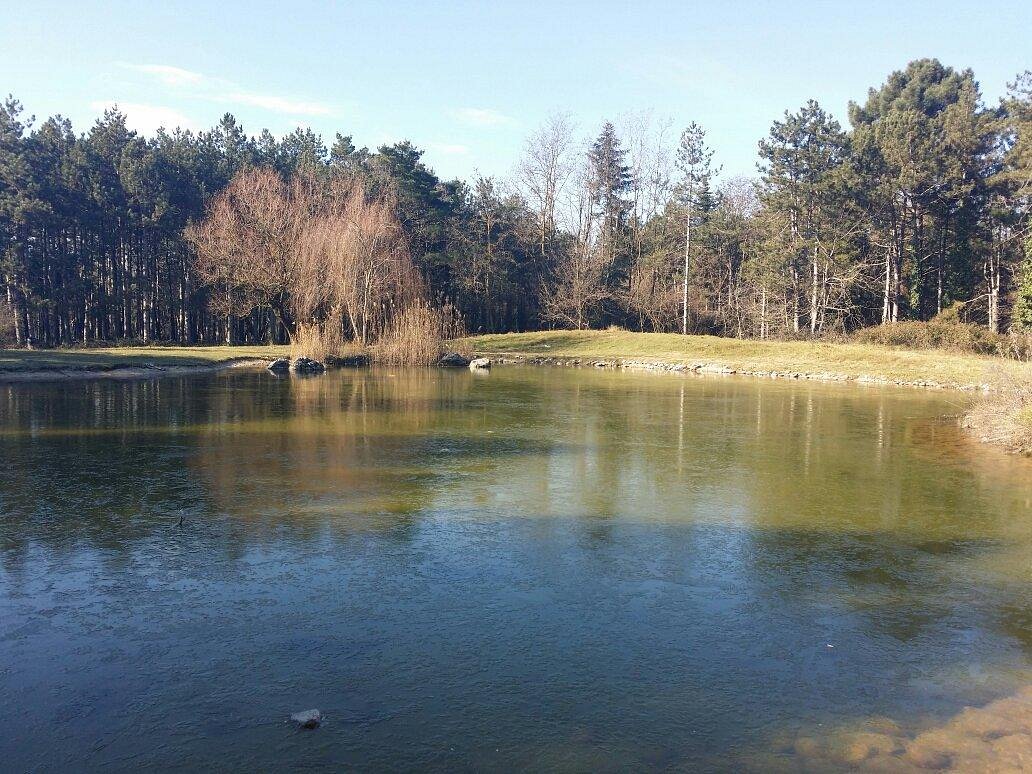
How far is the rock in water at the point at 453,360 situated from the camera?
112 feet

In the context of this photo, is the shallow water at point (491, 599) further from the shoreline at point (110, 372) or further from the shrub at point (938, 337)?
the shrub at point (938, 337)

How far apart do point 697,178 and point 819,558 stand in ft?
157

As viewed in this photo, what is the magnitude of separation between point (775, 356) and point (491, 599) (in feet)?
98.5

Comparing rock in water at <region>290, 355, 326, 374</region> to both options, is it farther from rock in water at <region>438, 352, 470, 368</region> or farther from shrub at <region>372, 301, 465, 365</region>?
rock in water at <region>438, 352, 470, 368</region>

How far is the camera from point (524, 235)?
180ft

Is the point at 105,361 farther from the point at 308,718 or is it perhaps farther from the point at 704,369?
the point at 308,718

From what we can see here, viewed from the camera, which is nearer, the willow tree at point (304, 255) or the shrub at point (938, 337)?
the shrub at point (938, 337)

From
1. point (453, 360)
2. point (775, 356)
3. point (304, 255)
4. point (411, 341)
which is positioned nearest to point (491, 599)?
point (411, 341)

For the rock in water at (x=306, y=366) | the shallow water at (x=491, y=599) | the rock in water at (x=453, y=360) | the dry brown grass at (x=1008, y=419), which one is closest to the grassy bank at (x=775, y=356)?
the dry brown grass at (x=1008, y=419)

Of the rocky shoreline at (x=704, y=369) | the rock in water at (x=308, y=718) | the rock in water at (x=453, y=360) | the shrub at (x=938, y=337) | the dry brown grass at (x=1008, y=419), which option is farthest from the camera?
the rock in water at (x=453, y=360)

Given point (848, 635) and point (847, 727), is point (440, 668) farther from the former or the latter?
point (848, 635)

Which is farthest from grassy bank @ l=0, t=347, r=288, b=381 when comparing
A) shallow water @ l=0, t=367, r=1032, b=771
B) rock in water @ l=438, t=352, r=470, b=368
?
shallow water @ l=0, t=367, r=1032, b=771

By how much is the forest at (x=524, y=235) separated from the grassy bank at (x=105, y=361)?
3.52 meters

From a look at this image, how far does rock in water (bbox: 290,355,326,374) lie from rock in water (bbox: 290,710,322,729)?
1007 inches
